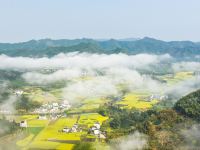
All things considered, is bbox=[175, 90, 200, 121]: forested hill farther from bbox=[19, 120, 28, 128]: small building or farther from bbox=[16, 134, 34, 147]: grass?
bbox=[19, 120, 28, 128]: small building

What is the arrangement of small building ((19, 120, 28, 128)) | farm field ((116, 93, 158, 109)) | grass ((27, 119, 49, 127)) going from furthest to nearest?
farm field ((116, 93, 158, 109))
grass ((27, 119, 49, 127))
small building ((19, 120, 28, 128))

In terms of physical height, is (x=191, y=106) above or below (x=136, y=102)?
above

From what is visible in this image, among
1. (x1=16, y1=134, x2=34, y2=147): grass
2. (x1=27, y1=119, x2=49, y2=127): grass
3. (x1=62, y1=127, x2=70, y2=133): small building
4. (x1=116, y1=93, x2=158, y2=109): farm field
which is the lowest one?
(x1=116, y1=93, x2=158, y2=109): farm field

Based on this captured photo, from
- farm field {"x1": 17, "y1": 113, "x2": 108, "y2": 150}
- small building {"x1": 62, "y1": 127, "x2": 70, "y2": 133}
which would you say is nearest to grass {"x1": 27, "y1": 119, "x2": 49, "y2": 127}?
farm field {"x1": 17, "y1": 113, "x2": 108, "y2": 150}

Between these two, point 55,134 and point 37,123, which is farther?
point 37,123

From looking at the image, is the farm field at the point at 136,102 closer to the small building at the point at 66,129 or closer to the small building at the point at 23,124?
the small building at the point at 66,129

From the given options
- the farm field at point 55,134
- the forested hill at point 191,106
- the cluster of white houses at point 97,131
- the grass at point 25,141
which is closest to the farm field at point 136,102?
the farm field at point 55,134

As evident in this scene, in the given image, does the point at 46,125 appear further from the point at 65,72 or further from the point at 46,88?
the point at 65,72

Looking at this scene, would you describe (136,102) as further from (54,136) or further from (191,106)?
(191,106)

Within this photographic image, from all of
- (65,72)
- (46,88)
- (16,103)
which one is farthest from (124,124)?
(65,72)

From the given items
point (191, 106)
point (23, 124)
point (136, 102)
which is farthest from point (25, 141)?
point (136, 102)

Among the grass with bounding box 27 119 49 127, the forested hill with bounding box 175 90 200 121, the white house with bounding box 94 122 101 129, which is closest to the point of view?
the forested hill with bounding box 175 90 200 121

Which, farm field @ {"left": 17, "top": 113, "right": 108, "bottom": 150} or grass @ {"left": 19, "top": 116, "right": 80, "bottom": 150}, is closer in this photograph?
grass @ {"left": 19, "top": 116, "right": 80, "bottom": 150}
